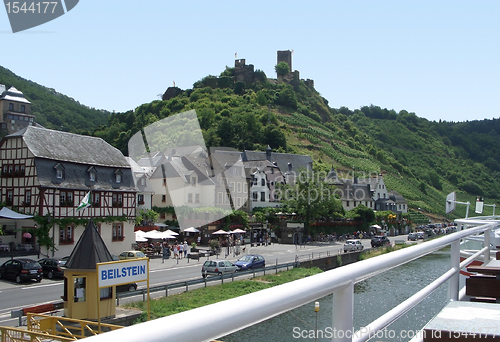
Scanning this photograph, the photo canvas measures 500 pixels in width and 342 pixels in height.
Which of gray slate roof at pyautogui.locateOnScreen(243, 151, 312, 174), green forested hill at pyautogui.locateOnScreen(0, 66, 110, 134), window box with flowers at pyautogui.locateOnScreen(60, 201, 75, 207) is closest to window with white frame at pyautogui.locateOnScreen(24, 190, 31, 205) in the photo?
window box with flowers at pyautogui.locateOnScreen(60, 201, 75, 207)

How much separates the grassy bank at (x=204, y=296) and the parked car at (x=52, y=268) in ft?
29.1

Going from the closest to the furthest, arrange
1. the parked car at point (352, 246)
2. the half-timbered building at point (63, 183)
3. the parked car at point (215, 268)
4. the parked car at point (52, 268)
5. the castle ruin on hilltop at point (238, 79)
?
the parked car at point (52, 268) → the parked car at point (215, 268) → the half-timbered building at point (63, 183) → the parked car at point (352, 246) → the castle ruin on hilltop at point (238, 79)

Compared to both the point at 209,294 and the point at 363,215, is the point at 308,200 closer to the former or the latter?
the point at 363,215

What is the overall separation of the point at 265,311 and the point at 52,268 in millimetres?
28523

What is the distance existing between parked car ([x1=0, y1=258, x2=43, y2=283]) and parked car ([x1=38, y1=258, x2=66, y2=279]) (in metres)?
1.29

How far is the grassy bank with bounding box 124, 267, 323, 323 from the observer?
1922 centimetres

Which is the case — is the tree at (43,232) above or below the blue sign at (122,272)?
below

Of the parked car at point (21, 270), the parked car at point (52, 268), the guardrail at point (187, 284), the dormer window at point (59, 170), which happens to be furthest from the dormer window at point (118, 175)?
the guardrail at point (187, 284)

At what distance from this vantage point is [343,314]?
71.8 inches

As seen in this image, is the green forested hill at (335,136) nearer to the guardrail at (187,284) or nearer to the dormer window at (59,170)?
the dormer window at (59,170)

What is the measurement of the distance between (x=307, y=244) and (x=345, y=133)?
4147 inches

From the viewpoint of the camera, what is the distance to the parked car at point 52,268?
26969 mm

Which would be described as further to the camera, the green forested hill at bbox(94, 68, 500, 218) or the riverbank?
the green forested hill at bbox(94, 68, 500, 218)

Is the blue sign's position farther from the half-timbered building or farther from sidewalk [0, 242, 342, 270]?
the half-timbered building
